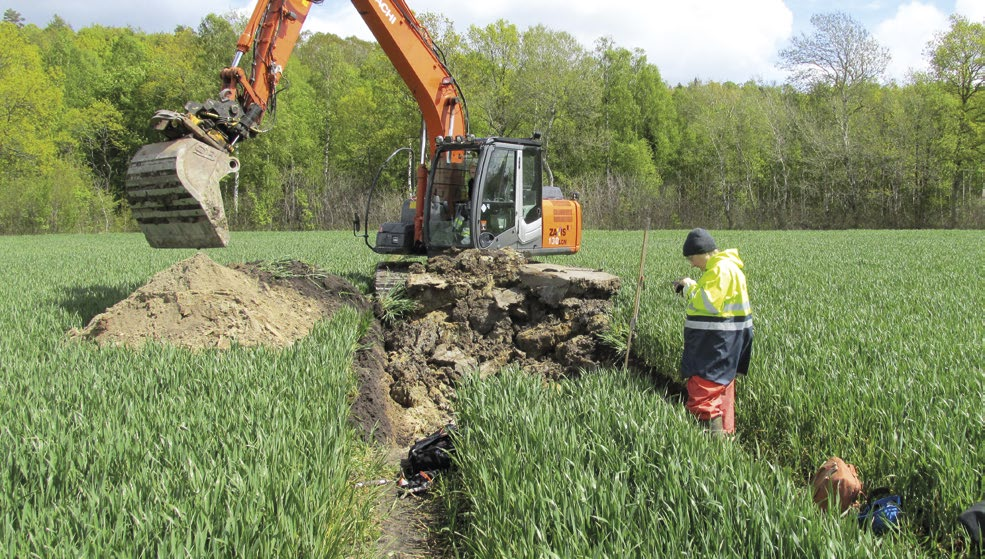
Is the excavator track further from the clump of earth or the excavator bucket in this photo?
the excavator bucket

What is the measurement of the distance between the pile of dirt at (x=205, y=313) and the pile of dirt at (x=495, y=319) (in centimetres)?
120

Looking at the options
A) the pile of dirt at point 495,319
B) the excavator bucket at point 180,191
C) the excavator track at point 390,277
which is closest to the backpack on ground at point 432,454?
the pile of dirt at point 495,319

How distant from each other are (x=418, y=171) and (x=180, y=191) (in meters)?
3.62

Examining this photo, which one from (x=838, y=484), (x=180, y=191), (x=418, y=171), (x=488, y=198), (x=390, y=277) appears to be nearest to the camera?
(x=838, y=484)

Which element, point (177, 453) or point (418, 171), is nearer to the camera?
point (177, 453)

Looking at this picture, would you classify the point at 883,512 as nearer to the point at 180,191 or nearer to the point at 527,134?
the point at 180,191

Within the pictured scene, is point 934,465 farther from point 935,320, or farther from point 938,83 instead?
point 938,83

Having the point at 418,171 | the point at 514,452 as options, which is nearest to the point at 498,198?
the point at 418,171

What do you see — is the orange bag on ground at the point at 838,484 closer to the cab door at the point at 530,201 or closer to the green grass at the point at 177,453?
the green grass at the point at 177,453

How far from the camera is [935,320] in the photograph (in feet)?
Result: 21.0

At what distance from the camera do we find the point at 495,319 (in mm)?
7586

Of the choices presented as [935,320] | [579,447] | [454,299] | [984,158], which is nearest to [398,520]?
[579,447]

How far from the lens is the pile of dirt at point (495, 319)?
22.3ft

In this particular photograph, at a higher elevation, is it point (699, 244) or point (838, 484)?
point (699, 244)
